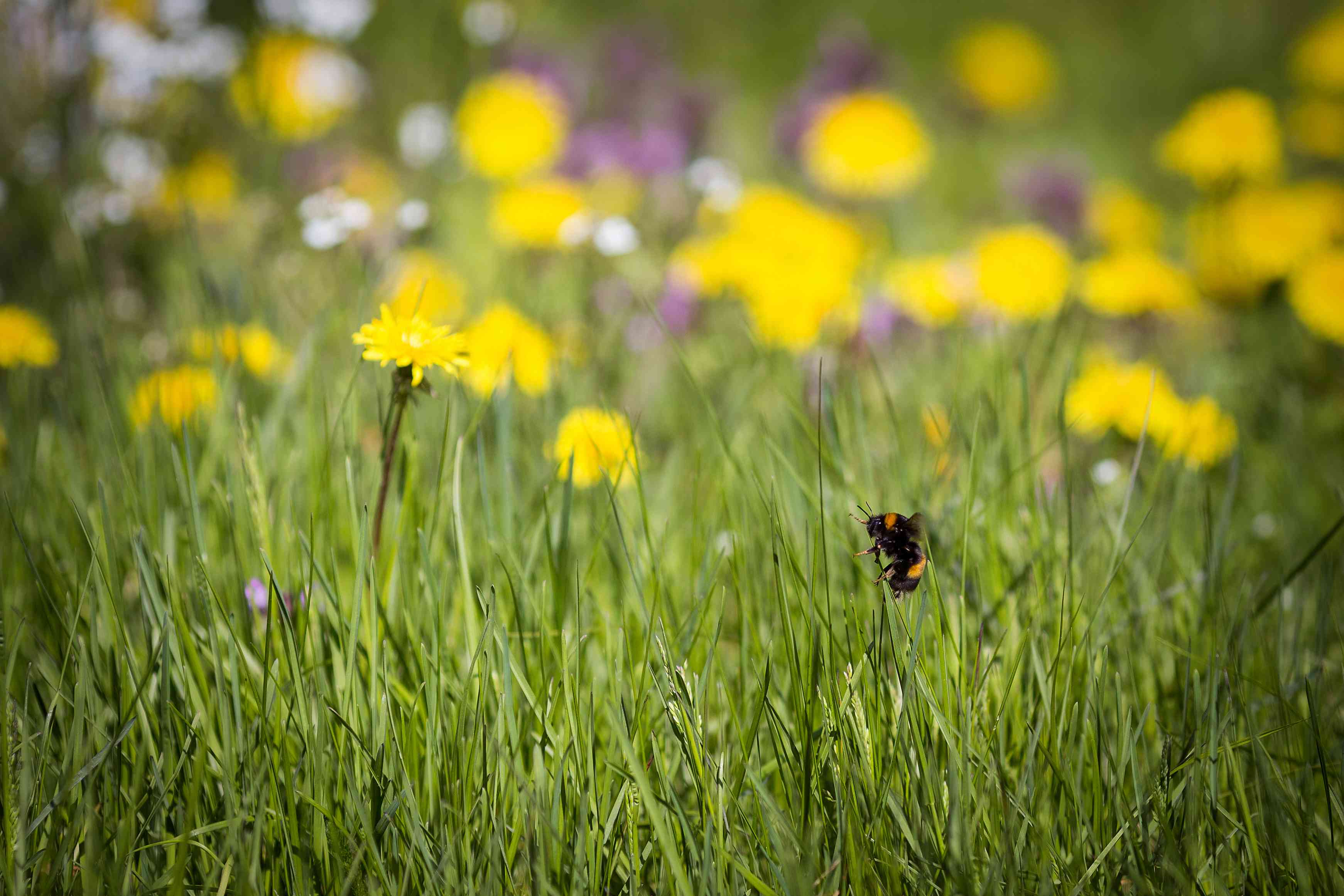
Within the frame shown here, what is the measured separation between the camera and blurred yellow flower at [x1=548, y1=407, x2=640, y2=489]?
3.10 ft

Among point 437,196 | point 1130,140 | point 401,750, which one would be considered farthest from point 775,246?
point 1130,140

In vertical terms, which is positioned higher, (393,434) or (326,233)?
(326,233)

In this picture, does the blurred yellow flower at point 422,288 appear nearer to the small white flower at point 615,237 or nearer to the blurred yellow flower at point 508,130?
the small white flower at point 615,237

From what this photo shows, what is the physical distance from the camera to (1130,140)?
4777mm

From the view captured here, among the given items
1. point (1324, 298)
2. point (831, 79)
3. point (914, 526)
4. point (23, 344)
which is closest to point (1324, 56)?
point (831, 79)

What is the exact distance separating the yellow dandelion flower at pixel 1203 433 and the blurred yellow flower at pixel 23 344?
1.65m

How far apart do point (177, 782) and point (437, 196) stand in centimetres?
237

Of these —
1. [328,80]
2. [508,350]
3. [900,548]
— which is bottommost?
[900,548]

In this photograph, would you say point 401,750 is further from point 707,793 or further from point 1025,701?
point 1025,701

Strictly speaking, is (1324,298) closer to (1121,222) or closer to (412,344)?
(1121,222)

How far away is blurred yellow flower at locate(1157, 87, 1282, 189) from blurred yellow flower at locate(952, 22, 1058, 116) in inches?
77.1

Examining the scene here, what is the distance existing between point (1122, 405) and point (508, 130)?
208 cm

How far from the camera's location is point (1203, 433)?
1199 millimetres

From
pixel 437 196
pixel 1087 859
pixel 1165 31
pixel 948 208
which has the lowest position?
pixel 1087 859
